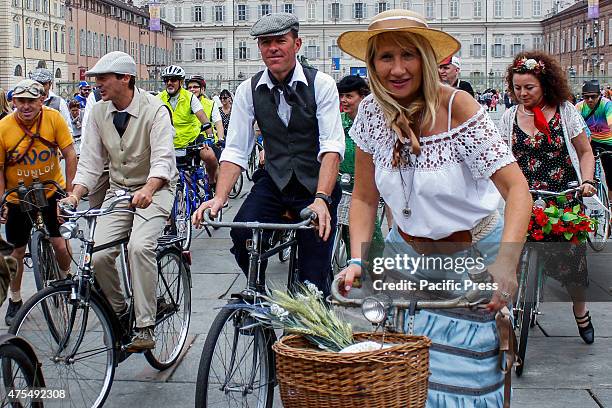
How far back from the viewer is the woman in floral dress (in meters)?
6.11

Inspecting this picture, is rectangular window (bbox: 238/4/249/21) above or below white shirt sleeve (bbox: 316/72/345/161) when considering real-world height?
above

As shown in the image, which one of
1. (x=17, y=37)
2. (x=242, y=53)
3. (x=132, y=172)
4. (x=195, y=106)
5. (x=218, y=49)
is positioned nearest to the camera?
(x=132, y=172)

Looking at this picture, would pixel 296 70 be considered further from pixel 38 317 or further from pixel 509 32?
pixel 509 32

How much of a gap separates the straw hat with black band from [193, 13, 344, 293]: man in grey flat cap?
4.14 feet

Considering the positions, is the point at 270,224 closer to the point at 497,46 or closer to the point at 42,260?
the point at 42,260

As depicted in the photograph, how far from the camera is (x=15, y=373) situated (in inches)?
146

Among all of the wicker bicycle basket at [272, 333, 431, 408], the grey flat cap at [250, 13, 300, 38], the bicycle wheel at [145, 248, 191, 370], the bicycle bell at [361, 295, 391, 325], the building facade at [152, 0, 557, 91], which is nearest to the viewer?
the wicker bicycle basket at [272, 333, 431, 408]

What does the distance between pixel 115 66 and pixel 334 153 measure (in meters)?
1.52

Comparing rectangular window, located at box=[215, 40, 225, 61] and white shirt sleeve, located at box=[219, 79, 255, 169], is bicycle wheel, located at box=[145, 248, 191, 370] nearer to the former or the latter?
white shirt sleeve, located at box=[219, 79, 255, 169]

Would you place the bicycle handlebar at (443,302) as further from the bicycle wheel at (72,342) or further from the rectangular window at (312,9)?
the rectangular window at (312,9)

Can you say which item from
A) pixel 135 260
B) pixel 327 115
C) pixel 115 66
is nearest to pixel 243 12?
pixel 115 66

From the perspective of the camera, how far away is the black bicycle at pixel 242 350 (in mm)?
3627

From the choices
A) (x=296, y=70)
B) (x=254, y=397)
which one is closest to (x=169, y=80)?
(x=296, y=70)

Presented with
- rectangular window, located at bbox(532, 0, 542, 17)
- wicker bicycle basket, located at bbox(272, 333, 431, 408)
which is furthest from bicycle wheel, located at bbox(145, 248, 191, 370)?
rectangular window, located at bbox(532, 0, 542, 17)
